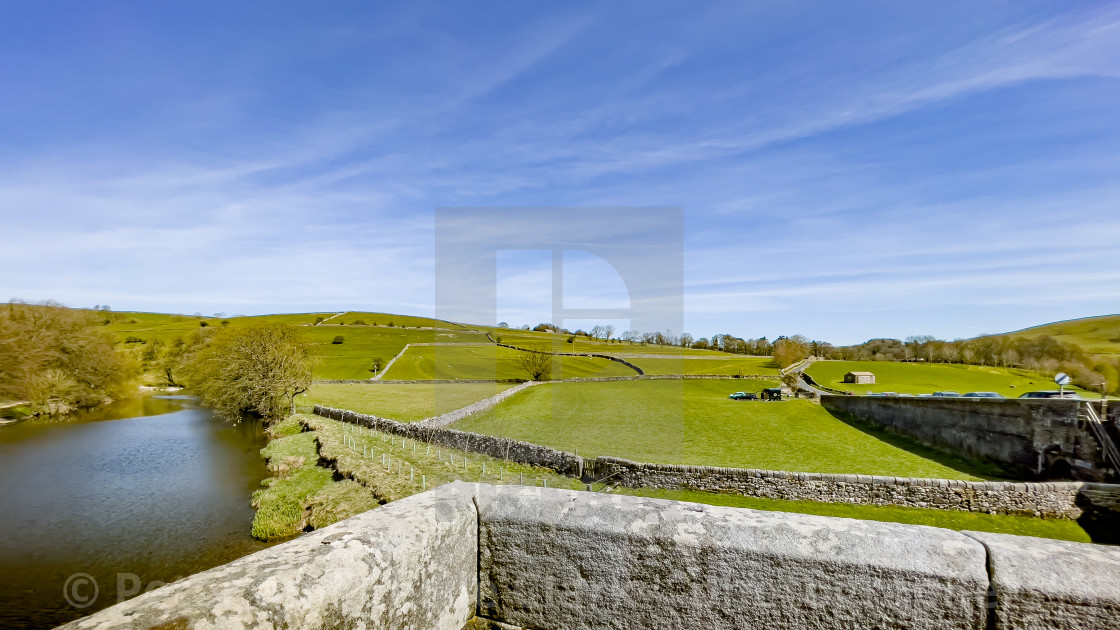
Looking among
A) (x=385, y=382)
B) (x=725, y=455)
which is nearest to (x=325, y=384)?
(x=385, y=382)

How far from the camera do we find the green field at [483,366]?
2373 inches

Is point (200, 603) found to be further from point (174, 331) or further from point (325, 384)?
point (174, 331)

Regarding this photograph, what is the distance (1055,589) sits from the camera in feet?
6.96

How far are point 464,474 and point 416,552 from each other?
18265mm

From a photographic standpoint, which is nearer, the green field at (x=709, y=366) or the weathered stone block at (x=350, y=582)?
the weathered stone block at (x=350, y=582)

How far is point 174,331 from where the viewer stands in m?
89.3

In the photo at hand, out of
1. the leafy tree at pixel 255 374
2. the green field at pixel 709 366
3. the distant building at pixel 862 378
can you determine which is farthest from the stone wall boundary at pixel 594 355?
the leafy tree at pixel 255 374

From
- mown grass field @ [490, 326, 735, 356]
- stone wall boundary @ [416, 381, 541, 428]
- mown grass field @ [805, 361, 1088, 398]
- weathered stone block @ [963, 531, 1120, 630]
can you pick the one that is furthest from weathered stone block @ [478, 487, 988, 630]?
mown grass field @ [490, 326, 735, 356]

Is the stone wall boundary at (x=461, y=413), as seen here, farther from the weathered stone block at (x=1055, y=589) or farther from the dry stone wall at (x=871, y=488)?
the weathered stone block at (x=1055, y=589)

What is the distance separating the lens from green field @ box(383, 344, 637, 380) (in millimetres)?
60281

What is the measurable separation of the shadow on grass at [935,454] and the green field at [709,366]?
23559 millimetres

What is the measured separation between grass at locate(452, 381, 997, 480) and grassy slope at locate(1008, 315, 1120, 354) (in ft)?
79.3
